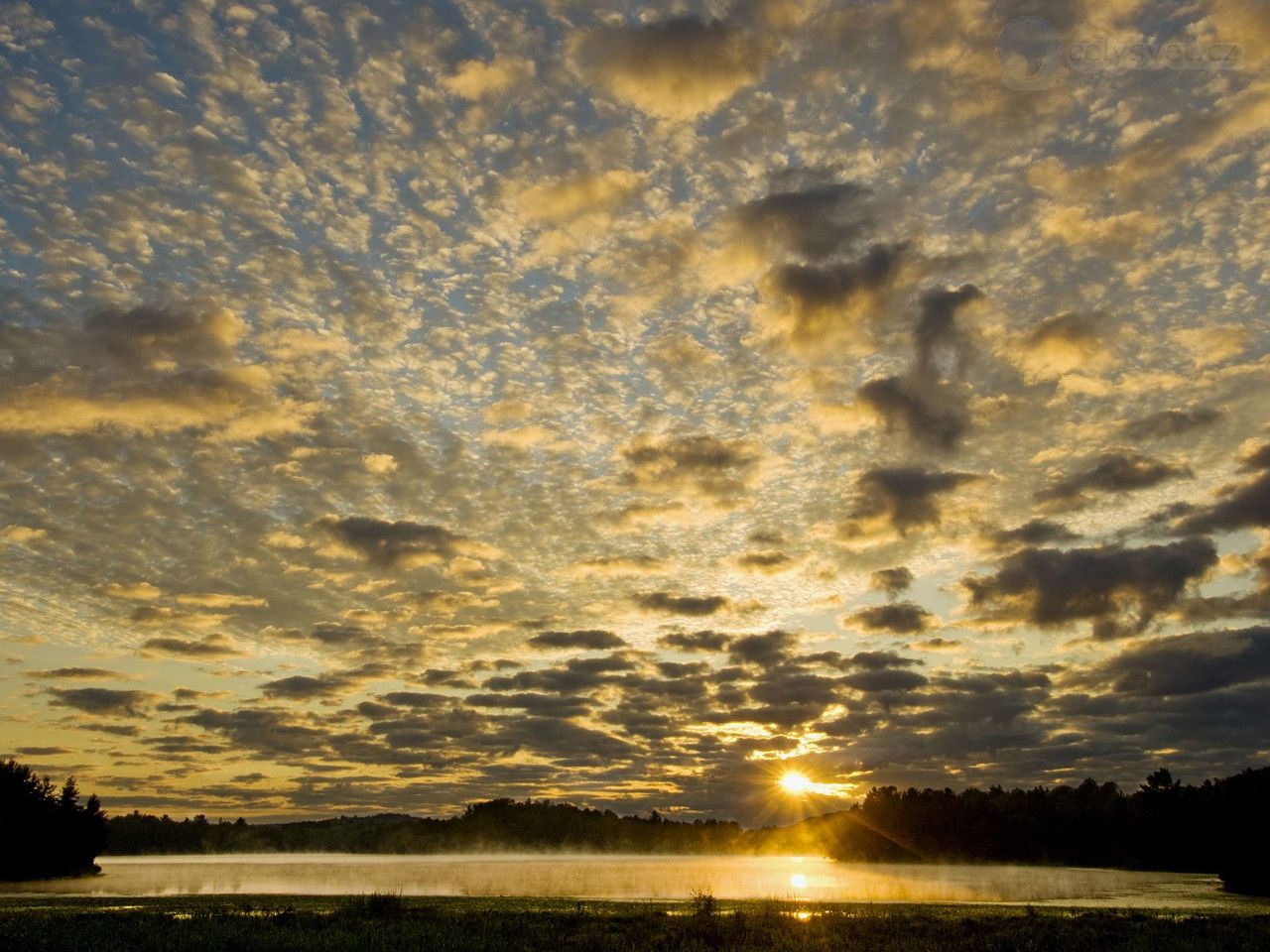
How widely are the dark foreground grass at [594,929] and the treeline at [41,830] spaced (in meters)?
67.9

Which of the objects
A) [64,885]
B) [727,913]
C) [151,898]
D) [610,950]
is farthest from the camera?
[64,885]

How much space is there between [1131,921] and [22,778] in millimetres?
152229

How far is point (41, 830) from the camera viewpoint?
456 feet

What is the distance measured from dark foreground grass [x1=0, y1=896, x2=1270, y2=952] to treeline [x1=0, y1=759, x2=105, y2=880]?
223 feet

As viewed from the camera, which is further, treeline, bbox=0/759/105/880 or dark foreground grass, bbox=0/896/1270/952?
treeline, bbox=0/759/105/880

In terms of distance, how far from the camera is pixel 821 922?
6556 cm

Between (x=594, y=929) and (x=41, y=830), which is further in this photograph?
(x=41, y=830)

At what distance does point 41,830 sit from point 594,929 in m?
121

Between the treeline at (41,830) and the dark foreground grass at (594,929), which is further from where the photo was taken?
the treeline at (41,830)

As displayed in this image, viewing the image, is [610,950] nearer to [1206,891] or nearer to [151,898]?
[151,898]

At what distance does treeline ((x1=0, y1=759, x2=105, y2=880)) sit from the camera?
13250 cm

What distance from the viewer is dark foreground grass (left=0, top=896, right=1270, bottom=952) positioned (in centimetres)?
5281

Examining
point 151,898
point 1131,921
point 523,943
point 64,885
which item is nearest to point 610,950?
point 523,943

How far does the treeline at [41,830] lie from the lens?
132 meters
